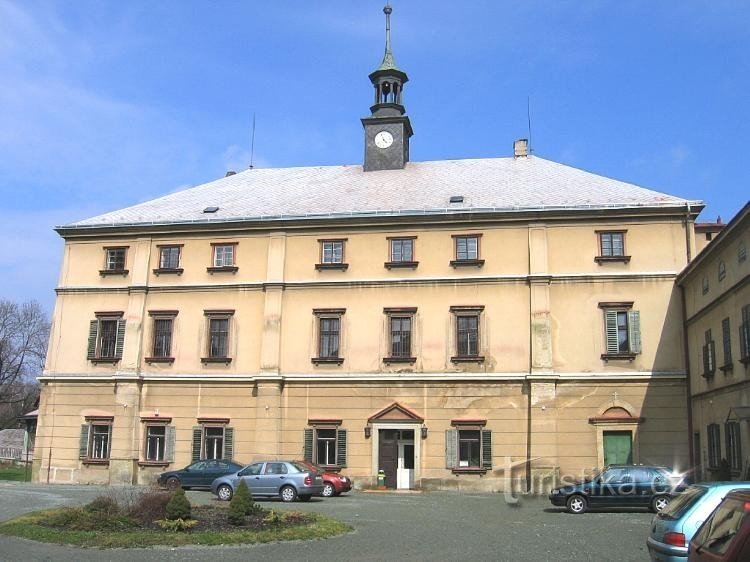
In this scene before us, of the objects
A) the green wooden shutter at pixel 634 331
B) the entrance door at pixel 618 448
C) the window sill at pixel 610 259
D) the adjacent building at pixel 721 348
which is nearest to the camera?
the adjacent building at pixel 721 348

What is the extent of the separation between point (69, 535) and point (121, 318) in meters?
19.8

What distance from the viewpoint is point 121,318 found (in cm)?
3406

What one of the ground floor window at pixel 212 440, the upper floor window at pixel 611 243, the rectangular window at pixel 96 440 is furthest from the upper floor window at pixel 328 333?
the upper floor window at pixel 611 243

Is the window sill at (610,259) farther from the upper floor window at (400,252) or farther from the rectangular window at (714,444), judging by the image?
the upper floor window at (400,252)

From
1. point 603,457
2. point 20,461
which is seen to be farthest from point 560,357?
point 20,461

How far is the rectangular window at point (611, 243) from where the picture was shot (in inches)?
1220

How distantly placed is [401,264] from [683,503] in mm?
21897

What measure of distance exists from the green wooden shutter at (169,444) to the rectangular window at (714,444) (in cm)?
2057

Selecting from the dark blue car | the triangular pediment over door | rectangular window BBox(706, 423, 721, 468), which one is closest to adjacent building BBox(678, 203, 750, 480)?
rectangular window BBox(706, 423, 721, 468)

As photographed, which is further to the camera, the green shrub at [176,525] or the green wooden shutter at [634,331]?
the green wooden shutter at [634,331]

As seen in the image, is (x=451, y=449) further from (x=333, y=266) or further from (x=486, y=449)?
(x=333, y=266)

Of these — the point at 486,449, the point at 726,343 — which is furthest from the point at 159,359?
the point at 726,343

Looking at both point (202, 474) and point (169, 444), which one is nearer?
point (202, 474)

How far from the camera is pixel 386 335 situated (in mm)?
31781
